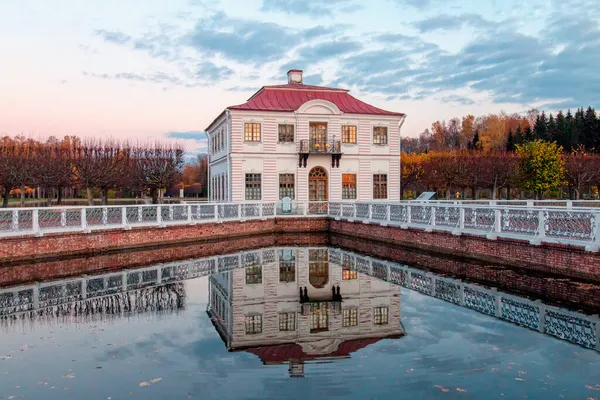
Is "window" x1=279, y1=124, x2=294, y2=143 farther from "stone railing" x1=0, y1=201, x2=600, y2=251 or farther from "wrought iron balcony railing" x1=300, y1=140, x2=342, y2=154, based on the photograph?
"stone railing" x1=0, y1=201, x2=600, y2=251

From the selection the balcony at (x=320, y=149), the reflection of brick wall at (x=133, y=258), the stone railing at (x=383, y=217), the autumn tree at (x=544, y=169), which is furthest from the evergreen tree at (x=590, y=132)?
the reflection of brick wall at (x=133, y=258)

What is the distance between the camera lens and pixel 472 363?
7227 mm

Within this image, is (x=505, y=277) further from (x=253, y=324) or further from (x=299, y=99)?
(x=299, y=99)

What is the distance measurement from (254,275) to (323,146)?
695 inches

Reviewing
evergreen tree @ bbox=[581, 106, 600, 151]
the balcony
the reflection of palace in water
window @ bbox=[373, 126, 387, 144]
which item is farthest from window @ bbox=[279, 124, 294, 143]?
evergreen tree @ bbox=[581, 106, 600, 151]

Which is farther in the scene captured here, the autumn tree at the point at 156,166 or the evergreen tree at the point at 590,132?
the evergreen tree at the point at 590,132

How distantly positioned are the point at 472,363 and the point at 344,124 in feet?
84.5

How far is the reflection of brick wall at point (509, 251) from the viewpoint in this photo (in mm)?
12594

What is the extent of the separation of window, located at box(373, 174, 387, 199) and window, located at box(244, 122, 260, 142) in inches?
310

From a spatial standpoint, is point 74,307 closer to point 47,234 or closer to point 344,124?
point 47,234

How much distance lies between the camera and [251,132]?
101 feet

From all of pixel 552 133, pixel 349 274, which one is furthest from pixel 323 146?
pixel 552 133

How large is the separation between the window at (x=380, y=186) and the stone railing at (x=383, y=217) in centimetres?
490

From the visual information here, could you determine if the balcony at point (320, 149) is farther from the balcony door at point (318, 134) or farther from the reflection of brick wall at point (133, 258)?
the reflection of brick wall at point (133, 258)
